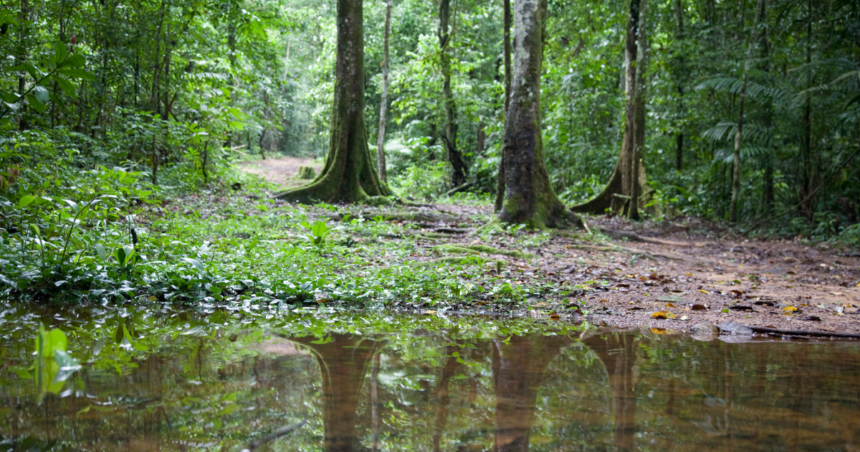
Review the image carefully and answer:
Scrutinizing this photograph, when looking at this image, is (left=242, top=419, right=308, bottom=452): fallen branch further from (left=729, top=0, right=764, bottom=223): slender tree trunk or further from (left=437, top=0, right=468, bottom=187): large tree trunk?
(left=437, top=0, right=468, bottom=187): large tree trunk

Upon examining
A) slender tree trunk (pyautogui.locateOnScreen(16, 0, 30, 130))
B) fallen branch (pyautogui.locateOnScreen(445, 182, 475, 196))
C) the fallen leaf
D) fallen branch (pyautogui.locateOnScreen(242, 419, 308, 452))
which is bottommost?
the fallen leaf

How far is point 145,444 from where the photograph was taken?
4.47 ft

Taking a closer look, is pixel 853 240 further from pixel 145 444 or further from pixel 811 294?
pixel 145 444

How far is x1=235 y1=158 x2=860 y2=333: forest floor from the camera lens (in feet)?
12.0

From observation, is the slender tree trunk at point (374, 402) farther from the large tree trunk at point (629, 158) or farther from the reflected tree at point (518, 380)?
the large tree trunk at point (629, 158)

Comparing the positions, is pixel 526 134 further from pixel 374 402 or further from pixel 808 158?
pixel 374 402

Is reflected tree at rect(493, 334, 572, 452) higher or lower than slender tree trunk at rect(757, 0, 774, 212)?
lower

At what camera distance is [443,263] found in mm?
4949

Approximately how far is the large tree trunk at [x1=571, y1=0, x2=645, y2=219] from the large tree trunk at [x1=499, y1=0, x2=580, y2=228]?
3.56 metres

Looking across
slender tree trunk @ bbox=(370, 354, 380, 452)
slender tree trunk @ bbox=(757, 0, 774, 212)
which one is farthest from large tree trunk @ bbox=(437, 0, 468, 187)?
slender tree trunk @ bbox=(370, 354, 380, 452)

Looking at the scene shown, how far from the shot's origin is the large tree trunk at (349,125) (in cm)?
1050

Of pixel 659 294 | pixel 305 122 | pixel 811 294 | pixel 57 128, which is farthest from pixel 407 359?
A: pixel 305 122

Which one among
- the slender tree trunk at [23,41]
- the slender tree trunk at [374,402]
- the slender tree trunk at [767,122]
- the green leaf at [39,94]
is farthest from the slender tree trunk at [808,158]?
the slender tree trunk at [23,41]

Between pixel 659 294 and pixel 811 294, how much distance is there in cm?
150
